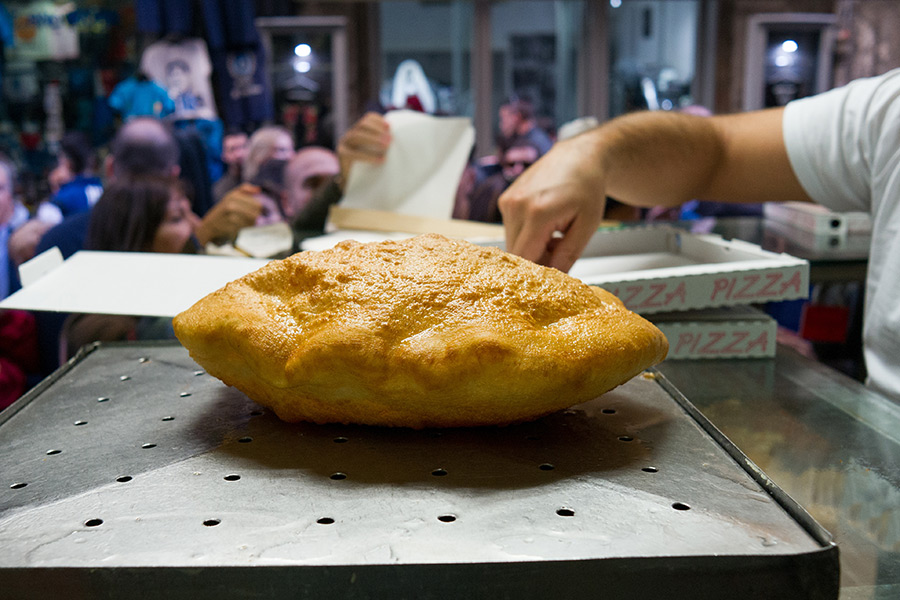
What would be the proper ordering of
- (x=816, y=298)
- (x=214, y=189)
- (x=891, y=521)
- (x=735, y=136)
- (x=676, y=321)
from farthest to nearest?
(x=214, y=189) → (x=816, y=298) → (x=735, y=136) → (x=676, y=321) → (x=891, y=521)

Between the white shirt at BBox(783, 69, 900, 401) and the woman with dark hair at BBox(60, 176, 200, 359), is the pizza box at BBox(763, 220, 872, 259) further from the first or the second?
the woman with dark hair at BBox(60, 176, 200, 359)

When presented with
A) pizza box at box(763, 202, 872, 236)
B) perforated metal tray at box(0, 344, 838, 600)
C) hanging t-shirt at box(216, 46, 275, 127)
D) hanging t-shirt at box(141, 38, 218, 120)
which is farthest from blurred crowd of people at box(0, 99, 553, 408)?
hanging t-shirt at box(216, 46, 275, 127)

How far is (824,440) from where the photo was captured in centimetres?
64

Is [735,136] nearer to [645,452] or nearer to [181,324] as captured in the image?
[645,452]

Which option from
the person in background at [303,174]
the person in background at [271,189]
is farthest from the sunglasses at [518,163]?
the person in background at [271,189]

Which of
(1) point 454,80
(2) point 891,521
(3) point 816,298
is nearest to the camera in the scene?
(2) point 891,521

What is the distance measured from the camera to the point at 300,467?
1.60ft

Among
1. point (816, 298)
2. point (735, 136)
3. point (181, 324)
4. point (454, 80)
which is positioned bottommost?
point (816, 298)

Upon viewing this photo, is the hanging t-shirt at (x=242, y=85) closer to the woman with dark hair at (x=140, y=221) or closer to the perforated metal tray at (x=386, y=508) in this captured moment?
the woman with dark hair at (x=140, y=221)

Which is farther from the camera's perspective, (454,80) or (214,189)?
(454,80)

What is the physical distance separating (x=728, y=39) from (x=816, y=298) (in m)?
4.07

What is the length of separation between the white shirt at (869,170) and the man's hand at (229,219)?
4.18 ft

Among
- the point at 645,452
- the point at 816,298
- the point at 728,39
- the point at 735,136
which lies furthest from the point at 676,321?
the point at 728,39

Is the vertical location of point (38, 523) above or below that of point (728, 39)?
below
